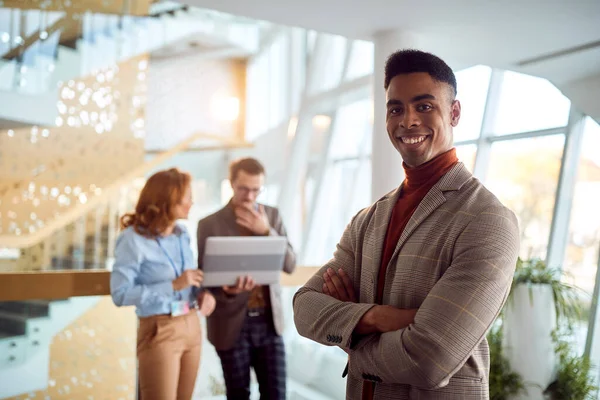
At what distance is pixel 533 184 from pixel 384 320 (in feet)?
14.1

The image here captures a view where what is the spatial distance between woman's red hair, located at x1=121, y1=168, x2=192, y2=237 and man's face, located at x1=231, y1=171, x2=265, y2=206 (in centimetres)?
42

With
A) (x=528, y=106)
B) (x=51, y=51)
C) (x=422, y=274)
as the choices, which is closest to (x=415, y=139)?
(x=422, y=274)

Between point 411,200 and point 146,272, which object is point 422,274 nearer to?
point 411,200

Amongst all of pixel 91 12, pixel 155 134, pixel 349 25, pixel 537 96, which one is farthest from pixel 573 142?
pixel 155 134

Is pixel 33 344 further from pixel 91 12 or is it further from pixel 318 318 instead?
pixel 91 12

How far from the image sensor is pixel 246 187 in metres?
3.13

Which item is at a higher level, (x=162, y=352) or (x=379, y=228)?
(x=379, y=228)

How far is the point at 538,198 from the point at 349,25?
2.73 metres

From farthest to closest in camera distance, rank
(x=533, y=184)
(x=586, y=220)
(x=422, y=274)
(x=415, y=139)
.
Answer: (x=533, y=184)
(x=586, y=220)
(x=415, y=139)
(x=422, y=274)

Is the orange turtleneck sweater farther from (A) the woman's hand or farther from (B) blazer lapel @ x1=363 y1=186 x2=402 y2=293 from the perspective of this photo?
(A) the woman's hand

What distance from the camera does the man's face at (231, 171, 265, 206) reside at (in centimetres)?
312

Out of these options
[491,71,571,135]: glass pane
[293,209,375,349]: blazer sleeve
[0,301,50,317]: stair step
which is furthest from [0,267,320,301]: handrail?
[491,71,571,135]: glass pane

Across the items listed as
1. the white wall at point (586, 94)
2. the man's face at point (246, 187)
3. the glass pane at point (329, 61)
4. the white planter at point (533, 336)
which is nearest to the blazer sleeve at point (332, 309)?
the man's face at point (246, 187)

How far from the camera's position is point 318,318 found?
5.40 ft
